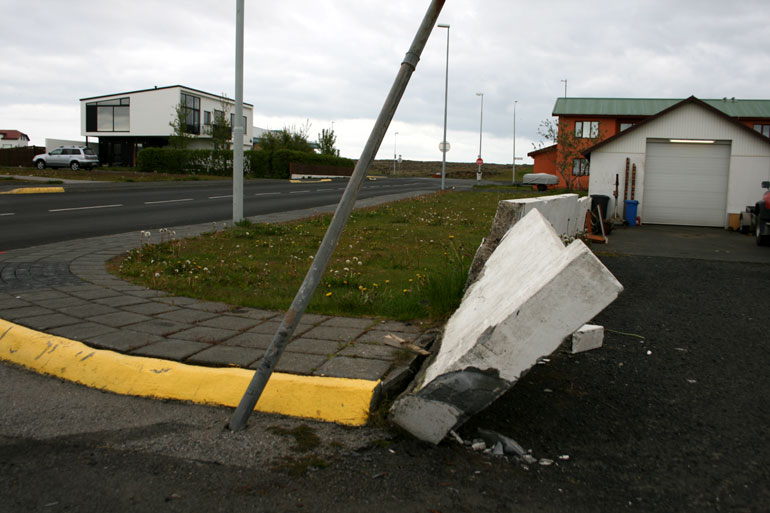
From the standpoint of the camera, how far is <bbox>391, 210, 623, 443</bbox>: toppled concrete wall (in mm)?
2539

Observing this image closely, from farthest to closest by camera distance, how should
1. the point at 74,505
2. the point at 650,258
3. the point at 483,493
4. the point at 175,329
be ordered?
1. the point at 650,258
2. the point at 175,329
3. the point at 483,493
4. the point at 74,505

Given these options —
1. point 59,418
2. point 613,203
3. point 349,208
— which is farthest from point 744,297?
point 613,203

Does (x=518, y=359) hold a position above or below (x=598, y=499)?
above

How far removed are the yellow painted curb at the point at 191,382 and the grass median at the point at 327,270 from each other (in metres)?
1.67

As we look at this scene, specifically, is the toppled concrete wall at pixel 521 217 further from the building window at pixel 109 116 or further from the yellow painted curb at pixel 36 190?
the building window at pixel 109 116

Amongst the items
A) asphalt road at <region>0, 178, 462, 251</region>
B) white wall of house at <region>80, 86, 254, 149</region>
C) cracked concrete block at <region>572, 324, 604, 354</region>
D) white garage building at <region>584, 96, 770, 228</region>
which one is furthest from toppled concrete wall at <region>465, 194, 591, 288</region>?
white wall of house at <region>80, 86, 254, 149</region>

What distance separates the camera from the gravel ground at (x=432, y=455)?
2.40 m

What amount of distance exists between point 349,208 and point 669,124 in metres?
19.7

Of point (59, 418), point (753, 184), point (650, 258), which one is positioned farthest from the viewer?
point (753, 184)

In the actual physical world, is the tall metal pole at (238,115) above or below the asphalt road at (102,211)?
above

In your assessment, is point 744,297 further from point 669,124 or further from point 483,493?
point 669,124

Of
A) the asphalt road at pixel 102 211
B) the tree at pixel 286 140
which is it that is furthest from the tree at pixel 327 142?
the asphalt road at pixel 102 211

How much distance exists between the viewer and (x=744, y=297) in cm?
708

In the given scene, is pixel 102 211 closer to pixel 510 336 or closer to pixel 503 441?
pixel 503 441
